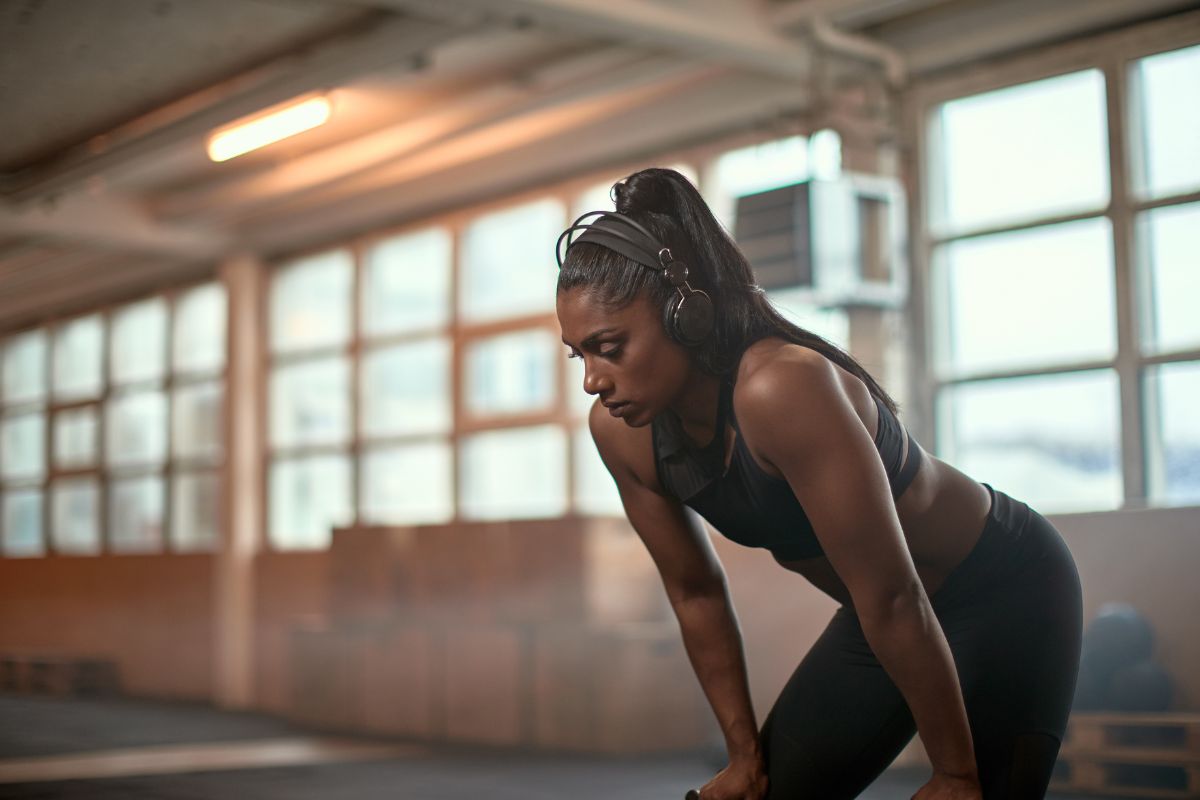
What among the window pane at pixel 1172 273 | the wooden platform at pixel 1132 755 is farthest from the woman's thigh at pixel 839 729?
the window pane at pixel 1172 273

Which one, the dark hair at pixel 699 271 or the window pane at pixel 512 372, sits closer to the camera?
the dark hair at pixel 699 271

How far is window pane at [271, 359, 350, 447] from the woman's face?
7.38 m

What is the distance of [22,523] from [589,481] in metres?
7.11

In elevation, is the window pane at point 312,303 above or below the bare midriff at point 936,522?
above

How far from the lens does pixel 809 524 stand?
1.56 meters

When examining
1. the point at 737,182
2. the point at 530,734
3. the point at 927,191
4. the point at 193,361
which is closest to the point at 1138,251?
the point at 927,191

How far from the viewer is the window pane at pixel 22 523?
11.7 metres

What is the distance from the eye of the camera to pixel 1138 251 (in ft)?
16.5

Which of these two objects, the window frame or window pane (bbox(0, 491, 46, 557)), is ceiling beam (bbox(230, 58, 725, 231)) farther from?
window pane (bbox(0, 491, 46, 557))

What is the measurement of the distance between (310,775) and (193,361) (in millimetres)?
5189

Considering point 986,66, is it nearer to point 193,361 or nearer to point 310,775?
point 310,775

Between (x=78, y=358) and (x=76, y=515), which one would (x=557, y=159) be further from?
(x=76, y=515)

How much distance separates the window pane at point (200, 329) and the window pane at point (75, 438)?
1440mm

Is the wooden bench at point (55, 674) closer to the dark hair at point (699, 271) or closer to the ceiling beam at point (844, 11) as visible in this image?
the ceiling beam at point (844, 11)
